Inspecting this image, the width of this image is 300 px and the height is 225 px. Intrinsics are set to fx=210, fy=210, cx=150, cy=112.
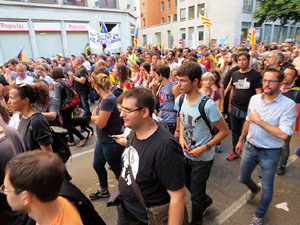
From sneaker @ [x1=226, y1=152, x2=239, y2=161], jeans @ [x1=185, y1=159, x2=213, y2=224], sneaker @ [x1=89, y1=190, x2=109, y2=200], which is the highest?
jeans @ [x1=185, y1=159, x2=213, y2=224]

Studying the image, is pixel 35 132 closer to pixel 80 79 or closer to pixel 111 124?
pixel 111 124

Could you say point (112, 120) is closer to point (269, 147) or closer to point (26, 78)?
point (269, 147)

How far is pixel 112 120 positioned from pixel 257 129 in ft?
6.26

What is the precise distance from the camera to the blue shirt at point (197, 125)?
2.37 m

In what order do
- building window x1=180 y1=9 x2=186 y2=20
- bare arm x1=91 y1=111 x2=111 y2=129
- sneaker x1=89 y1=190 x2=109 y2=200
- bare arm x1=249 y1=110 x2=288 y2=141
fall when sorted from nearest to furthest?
bare arm x1=249 y1=110 x2=288 y2=141
bare arm x1=91 y1=111 x2=111 y2=129
sneaker x1=89 y1=190 x2=109 y2=200
building window x1=180 y1=9 x2=186 y2=20

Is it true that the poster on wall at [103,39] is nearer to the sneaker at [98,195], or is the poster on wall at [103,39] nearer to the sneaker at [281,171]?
the sneaker at [98,195]

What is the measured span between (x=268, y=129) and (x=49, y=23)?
19786 millimetres

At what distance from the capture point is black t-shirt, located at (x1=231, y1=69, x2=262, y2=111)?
3.87 metres

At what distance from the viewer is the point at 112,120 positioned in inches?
118

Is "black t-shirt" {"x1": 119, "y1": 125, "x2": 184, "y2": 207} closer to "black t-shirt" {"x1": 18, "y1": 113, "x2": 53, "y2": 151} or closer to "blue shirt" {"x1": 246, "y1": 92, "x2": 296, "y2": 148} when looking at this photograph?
"black t-shirt" {"x1": 18, "y1": 113, "x2": 53, "y2": 151}

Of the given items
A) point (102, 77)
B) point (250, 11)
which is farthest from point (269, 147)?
point (250, 11)

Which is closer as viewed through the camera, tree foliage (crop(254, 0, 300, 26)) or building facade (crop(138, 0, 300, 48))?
tree foliage (crop(254, 0, 300, 26))

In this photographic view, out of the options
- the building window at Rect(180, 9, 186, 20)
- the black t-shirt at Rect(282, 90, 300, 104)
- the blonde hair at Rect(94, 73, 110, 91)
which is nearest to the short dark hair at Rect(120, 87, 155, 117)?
the blonde hair at Rect(94, 73, 110, 91)

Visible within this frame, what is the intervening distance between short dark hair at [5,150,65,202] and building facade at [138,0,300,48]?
21.4 meters
